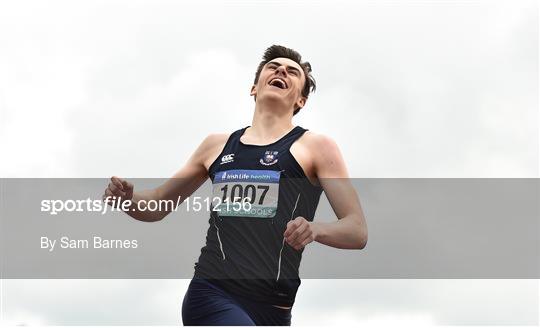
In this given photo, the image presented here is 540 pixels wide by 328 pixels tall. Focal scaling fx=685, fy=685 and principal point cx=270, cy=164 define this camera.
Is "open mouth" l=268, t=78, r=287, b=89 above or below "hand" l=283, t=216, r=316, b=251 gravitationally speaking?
above

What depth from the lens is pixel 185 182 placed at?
22.4 feet

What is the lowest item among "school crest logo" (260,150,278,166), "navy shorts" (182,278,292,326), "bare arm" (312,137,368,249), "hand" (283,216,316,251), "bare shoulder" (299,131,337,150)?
"navy shorts" (182,278,292,326)

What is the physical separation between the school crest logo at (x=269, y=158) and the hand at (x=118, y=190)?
1270 mm

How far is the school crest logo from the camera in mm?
6114

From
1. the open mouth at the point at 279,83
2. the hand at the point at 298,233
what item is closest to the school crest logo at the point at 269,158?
the open mouth at the point at 279,83

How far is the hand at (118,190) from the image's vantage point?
20.3 ft

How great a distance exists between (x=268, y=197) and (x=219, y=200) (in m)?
0.46

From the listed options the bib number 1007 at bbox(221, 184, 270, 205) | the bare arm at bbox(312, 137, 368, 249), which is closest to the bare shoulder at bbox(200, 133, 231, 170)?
the bib number 1007 at bbox(221, 184, 270, 205)

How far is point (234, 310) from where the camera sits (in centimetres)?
556

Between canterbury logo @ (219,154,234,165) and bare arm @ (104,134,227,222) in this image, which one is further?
bare arm @ (104,134,227,222)

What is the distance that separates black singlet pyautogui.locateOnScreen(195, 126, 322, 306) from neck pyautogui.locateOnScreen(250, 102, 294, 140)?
239 millimetres

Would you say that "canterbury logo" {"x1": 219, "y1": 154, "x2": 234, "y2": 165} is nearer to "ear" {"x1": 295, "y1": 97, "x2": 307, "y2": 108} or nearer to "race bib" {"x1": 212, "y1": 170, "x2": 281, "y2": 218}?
"race bib" {"x1": 212, "y1": 170, "x2": 281, "y2": 218}

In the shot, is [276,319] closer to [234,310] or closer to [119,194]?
[234,310]

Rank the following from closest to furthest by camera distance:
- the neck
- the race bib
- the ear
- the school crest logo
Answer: the race bib < the school crest logo < the neck < the ear
